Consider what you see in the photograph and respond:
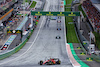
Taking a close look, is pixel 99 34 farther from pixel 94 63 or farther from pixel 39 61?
pixel 39 61

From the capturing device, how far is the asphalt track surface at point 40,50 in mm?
38188

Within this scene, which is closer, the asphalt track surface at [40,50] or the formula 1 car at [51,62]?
the formula 1 car at [51,62]

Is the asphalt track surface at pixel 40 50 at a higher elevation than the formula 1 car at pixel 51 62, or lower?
higher

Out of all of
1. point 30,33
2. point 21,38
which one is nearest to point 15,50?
point 21,38

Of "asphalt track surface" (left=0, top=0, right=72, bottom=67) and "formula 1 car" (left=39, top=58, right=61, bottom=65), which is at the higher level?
"asphalt track surface" (left=0, top=0, right=72, bottom=67)

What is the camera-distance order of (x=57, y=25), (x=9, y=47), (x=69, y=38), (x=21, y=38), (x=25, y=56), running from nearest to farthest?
(x=25, y=56) → (x=9, y=47) → (x=21, y=38) → (x=69, y=38) → (x=57, y=25)

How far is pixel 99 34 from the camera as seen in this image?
50281 mm

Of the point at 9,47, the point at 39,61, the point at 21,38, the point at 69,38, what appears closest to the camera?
the point at 39,61

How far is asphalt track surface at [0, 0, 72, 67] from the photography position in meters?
38.2

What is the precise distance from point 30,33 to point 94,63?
23240mm

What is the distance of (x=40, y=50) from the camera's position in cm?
4475

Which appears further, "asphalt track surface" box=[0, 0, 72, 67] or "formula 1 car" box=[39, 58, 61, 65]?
"asphalt track surface" box=[0, 0, 72, 67]

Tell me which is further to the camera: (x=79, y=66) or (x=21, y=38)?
(x=21, y=38)

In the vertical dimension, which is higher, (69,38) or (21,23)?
(21,23)
